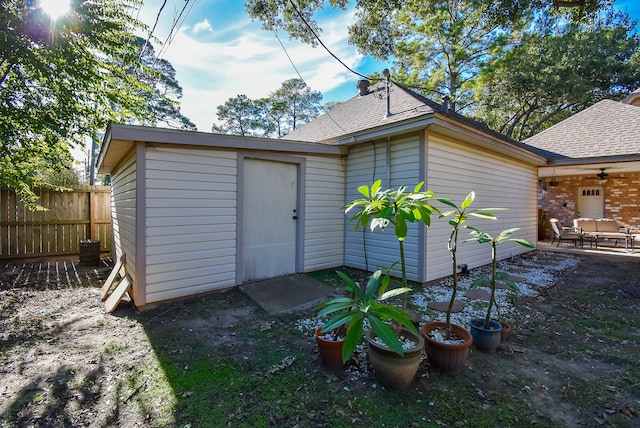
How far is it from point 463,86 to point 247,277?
1616 centimetres

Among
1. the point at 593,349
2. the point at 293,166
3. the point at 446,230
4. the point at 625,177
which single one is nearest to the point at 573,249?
the point at 625,177

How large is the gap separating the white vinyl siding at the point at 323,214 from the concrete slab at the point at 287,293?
71 cm

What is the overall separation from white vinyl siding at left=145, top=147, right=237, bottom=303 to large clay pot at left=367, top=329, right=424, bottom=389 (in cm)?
286

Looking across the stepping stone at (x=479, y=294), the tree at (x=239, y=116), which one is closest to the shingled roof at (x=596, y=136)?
the stepping stone at (x=479, y=294)

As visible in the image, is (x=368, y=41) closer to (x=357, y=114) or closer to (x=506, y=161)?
(x=357, y=114)

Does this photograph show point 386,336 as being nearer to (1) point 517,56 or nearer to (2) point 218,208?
(2) point 218,208

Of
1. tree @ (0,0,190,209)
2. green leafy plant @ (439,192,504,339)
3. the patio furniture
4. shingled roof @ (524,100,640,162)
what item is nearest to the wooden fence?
tree @ (0,0,190,209)

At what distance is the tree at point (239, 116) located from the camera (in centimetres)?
2383

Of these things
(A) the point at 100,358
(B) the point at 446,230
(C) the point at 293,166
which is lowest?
(A) the point at 100,358

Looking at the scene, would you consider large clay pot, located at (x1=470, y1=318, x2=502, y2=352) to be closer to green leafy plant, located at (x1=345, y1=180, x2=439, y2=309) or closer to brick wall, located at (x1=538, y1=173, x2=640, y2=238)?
green leafy plant, located at (x1=345, y1=180, x2=439, y2=309)

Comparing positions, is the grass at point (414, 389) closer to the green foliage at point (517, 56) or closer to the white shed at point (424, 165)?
the white shed at point (424, 165)

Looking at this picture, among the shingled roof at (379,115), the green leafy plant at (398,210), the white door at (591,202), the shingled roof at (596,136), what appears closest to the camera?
the green leafy plant at (398,210)

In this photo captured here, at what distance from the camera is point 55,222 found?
7309mm

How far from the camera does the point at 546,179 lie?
37.6ft
